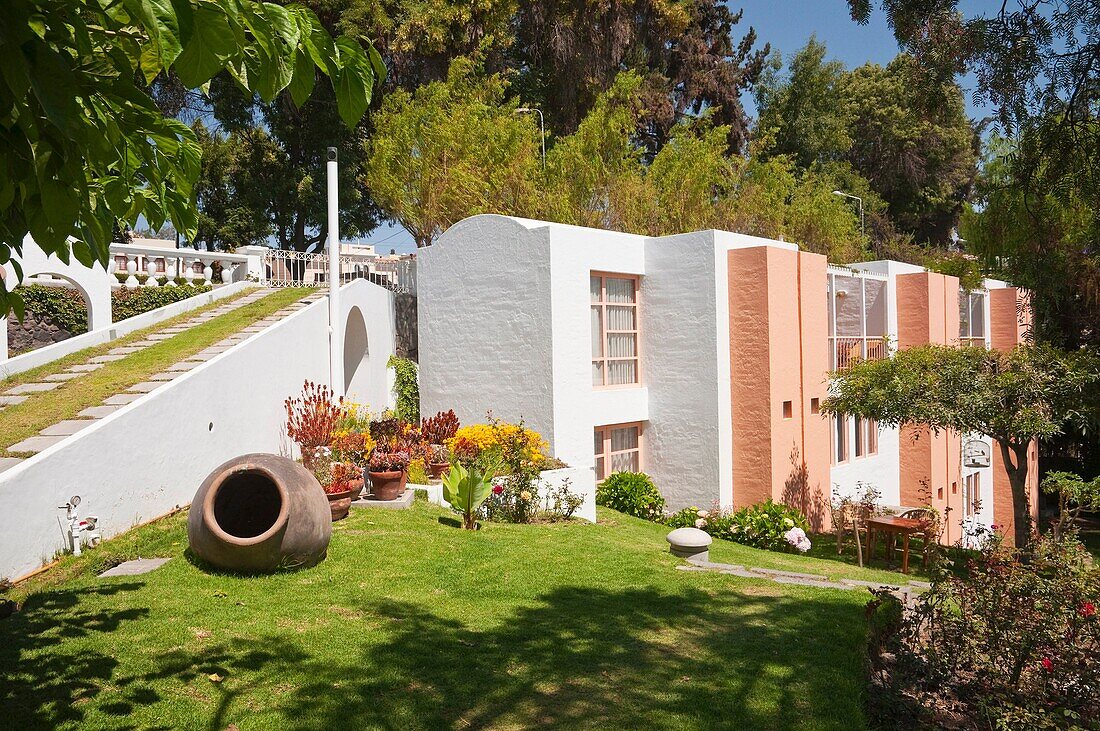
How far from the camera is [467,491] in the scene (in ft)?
34.9

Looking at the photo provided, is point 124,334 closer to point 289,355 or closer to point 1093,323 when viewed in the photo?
point 289,355

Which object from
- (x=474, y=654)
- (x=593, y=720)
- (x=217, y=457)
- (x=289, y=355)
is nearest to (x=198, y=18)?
(x=593, y=720)

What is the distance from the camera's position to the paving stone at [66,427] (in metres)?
8.37

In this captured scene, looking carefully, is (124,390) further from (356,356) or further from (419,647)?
(356,356)

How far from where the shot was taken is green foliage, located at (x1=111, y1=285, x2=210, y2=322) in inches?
646

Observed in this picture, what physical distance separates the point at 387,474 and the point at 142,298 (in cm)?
858

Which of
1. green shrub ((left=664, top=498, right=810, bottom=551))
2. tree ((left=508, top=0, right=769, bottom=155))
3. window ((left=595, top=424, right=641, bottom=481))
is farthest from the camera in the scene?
tree ((left=508, top=0, right=769, bottom=155))

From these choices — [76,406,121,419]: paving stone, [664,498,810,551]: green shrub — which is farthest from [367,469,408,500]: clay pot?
[664,498,810,551]: green shrub

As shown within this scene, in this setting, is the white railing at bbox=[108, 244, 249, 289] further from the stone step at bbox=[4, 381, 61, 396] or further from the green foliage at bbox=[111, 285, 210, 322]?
the stone step at bbox=[4, 381, 61, 396]

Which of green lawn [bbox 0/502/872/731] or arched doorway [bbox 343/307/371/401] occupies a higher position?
arched doorway [bbox 343/307/371/401]

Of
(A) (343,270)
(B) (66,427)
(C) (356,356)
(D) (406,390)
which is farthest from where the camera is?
(A) (343,270)

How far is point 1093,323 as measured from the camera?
66.8 ft

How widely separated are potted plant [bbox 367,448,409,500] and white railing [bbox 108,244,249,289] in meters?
8.52

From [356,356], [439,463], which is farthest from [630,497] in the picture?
[356,356]
